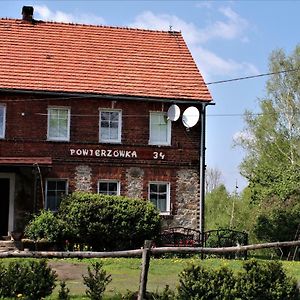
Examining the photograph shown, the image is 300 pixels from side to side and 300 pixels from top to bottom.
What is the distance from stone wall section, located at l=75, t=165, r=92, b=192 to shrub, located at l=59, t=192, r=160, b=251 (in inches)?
66.3

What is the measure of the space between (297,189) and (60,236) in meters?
11.5

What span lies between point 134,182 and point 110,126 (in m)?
2.48

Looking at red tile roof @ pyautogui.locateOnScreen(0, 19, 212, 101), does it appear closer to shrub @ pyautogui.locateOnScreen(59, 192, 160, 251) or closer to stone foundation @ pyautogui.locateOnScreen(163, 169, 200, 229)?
stone foundation @ pyautogui.locateOnScreen(163, 169, 200, 229)

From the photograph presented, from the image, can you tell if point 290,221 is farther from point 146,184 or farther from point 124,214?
point 124,214

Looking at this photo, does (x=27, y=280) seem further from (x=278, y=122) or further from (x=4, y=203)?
(x=278, y=122)

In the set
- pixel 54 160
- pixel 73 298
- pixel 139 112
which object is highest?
pixel 139 112

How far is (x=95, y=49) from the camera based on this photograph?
27.9 m

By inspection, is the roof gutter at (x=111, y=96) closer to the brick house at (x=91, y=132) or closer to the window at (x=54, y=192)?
the brick house at (x=91, y=132)

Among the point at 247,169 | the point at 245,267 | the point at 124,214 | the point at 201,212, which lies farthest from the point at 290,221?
the point at 245,267

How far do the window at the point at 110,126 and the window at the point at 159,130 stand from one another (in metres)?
1.37

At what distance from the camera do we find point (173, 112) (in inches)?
1000

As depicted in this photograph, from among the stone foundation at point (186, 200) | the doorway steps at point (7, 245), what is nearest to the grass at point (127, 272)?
the doorway steps at point (7, 245)

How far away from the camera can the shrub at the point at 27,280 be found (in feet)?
37.2

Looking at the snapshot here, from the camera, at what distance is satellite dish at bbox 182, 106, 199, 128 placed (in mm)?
25281
